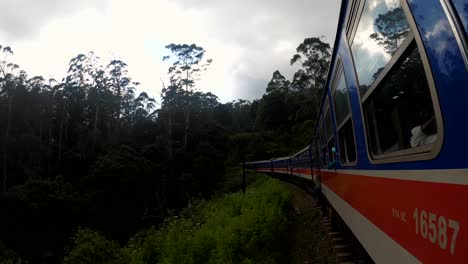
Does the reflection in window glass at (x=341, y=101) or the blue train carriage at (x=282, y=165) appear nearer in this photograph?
the reflection in window glass at (x=341, y=101)

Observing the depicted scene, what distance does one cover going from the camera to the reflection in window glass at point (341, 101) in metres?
4.66

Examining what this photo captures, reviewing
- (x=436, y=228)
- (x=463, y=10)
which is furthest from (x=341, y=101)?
(x=463, y=10)

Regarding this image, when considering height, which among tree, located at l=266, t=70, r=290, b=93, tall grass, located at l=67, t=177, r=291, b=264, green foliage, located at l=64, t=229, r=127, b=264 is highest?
tree, located at l=266, t=70, r=290, b=93

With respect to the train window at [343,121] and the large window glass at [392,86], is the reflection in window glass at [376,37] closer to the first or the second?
the large window glass at [392,86]

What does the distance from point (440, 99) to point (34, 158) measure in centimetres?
4739

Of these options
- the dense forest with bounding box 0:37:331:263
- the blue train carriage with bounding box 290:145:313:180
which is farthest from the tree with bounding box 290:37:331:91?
the blue train carriage with bounding box 290:145:313:180

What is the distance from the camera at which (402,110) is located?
2.55 meters

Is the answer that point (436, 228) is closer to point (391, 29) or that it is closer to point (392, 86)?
point (392, 86)

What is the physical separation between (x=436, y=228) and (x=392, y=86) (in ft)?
3.81

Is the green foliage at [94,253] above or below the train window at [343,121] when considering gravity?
below

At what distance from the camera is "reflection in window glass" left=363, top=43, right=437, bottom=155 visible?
6.78ft

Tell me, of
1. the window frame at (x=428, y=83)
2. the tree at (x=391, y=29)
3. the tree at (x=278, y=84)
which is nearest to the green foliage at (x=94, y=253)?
the window frame at (x=428, y=83)

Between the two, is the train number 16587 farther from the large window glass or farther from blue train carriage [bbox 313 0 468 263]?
the large window glass

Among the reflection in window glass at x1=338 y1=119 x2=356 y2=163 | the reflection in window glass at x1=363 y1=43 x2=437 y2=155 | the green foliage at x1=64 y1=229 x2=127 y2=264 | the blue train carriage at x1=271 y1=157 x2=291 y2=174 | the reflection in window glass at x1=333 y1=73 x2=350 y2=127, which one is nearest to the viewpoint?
the reflection in window glass at x1=363 y1=43 x2=437 y2=155
